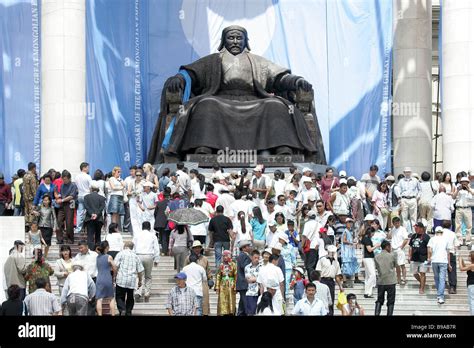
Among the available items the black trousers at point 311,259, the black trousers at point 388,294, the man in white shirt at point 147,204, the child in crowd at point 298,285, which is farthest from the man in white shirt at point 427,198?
the child in crowd at point 298,285

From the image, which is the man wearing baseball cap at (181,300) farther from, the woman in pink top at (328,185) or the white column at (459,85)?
the white column at (459,85)

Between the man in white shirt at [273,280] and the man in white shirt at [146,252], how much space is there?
262cm

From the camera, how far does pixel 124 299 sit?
75.2ft

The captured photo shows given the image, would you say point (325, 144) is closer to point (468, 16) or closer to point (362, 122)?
point (362, 122)

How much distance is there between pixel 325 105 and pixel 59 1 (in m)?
8.47

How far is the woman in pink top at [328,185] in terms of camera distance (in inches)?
1107

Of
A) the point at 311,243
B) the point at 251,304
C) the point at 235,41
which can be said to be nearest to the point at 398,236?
the point at 311,243

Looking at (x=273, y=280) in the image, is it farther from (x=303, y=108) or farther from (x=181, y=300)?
(x=303, y=108)

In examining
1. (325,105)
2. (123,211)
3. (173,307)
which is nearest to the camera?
(173,307)

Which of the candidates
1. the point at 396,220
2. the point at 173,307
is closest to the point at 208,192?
the point at 396,220

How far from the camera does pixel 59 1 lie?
32688 millimetres

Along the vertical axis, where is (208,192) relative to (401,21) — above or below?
below

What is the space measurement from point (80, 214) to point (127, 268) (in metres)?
5.54

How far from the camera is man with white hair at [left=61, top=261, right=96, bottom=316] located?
21641mm
